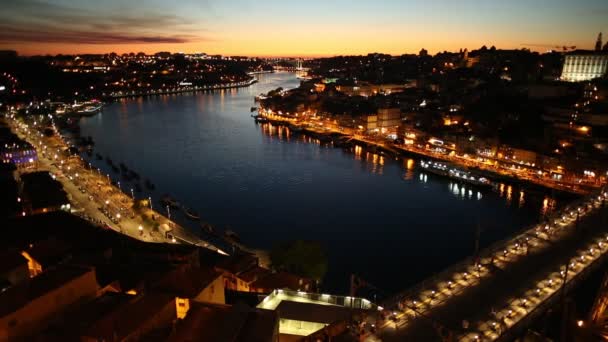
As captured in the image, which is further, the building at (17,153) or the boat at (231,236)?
the building at (17,153)

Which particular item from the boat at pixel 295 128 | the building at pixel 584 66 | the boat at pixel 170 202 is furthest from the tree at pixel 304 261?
the building at pixel 584 66

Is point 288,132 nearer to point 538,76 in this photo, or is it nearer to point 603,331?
point 538,76

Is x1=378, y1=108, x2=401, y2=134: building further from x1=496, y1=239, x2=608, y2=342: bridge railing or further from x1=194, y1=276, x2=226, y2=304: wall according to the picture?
x1=194, y1=276, x2=226, y2=304: wall

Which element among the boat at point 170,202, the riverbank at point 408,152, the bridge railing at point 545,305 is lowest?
the boat at point 170,202

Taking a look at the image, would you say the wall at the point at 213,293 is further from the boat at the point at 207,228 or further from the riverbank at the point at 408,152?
the riverbank at the point at 408,152

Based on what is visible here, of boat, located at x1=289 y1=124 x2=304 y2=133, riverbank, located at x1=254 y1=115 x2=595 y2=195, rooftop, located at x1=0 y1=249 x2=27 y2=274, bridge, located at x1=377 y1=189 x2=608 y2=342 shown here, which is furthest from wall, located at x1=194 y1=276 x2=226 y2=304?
boat, located at x1=289 y1=124 x2=304 y2=133

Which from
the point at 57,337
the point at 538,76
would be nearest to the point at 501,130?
the point at 538,76
